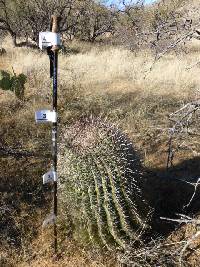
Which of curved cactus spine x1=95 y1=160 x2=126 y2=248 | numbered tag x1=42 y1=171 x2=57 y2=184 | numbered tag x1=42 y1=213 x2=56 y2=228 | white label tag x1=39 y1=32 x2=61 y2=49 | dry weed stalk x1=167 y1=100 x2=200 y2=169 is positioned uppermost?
white label tag x1=39 y1=32 x2=61 y2=49

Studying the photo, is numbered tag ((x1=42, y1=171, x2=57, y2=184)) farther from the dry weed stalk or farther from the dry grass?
the dry weed stalk

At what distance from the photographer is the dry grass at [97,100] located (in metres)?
6.55

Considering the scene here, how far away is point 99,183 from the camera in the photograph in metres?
4.53

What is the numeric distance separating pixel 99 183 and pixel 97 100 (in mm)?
4851

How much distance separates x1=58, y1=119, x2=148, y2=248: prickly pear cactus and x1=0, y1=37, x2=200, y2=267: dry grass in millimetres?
336

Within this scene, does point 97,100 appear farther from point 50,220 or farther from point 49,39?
point 49,39

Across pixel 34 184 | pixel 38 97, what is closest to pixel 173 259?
pixel 34 184

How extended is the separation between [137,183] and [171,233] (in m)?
0.75

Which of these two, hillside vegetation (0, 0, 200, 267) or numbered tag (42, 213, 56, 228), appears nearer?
hillside vegetation (0, 0, 200, 267)

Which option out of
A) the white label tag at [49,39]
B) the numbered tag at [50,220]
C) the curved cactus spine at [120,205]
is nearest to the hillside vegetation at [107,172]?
the curved cactus spine at [120,205]

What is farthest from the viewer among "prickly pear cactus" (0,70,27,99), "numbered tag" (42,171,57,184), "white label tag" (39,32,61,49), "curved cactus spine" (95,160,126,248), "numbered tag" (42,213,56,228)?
"prickly pear cactus" (0,70,27,99)

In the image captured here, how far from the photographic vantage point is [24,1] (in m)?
18.6

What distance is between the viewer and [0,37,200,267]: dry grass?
6547mm

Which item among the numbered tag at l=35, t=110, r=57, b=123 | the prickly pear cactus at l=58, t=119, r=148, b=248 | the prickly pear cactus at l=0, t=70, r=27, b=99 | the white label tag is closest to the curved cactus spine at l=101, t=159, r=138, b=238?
the prickly pear cactus at l=58, t=119, r=148, b=248
